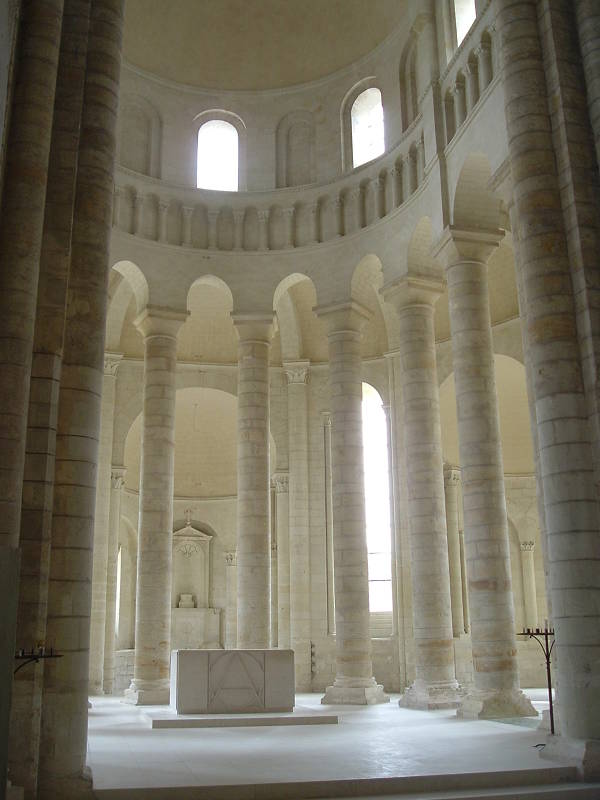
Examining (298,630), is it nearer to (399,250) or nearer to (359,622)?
(359,622)

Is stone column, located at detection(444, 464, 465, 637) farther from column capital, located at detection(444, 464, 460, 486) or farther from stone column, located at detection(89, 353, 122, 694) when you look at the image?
stone column, located at detection(89, 353, 122, 694)

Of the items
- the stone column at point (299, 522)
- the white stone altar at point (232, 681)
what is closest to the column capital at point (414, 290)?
the stone column at point (299, 522)

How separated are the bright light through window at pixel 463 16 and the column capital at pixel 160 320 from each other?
9.35 meters

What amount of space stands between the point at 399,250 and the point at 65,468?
1258 cm

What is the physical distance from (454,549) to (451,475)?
7.64 feet

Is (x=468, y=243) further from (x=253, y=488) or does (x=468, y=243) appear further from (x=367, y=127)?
(x=253, y=488)

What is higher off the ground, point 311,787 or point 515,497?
point 515,497

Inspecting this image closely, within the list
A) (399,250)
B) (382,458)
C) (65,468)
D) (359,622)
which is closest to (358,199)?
(399,250)

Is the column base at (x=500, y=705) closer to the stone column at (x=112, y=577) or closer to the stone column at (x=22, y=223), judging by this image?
the stone column at (x=22, y=223)

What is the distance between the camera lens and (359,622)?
66.1 ft

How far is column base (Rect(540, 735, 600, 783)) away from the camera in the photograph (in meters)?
9.98

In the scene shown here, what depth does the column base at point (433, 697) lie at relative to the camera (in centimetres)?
1788

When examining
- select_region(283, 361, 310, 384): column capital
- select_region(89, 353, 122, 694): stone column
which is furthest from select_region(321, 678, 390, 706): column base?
select_region(283, 361, 310, 384): column capital

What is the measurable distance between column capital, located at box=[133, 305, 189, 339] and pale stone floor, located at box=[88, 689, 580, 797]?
961 centimetres
